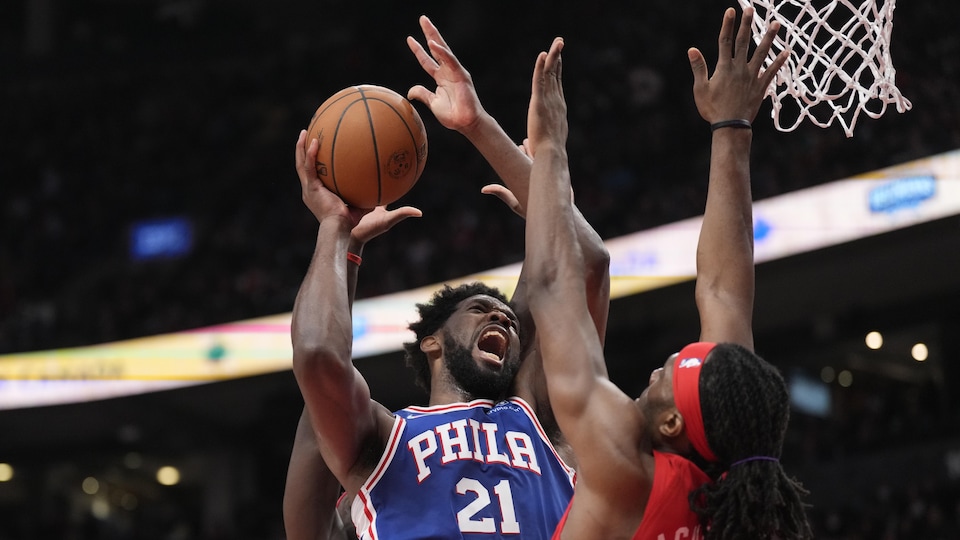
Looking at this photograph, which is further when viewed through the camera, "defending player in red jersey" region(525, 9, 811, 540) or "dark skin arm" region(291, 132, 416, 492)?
"dark skin arm" region(291, 132, 416, 492)

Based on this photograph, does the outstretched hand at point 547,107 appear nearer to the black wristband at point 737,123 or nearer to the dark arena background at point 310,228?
the black wristband at point 737,123

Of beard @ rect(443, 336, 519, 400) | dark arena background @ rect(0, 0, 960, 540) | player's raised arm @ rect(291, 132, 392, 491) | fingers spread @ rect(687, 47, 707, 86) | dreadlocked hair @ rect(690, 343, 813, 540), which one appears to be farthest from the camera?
dark arena background @ rect(0, 0, 960, 540)

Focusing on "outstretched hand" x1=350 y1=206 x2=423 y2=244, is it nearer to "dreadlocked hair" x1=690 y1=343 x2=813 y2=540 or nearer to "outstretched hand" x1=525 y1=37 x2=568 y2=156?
"outstretched hand" x1=525 y1=37 x2=568 y2=156

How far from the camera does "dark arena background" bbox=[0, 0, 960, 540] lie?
11367mm

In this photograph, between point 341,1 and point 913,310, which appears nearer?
point 913,310

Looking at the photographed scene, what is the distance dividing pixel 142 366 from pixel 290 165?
459 centimetres

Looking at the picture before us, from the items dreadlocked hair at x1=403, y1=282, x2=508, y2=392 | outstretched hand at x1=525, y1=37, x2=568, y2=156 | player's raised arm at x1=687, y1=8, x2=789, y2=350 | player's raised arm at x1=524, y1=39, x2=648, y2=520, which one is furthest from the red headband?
dreadlocked hair at x1=403, y1=282, x2=508, y2=392

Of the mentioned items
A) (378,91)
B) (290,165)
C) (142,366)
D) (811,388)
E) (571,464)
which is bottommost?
(571,464)

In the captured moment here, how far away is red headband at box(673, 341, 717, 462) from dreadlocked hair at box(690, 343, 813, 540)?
0.01 m

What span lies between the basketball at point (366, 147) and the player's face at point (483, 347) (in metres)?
0.48

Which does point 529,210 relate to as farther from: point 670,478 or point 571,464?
point 571,464

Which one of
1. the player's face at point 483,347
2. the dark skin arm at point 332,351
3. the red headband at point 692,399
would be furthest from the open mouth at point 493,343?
the red headband at point 692,399

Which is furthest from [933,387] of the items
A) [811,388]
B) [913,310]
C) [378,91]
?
[378,91]

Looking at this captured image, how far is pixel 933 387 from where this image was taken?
1202cm
